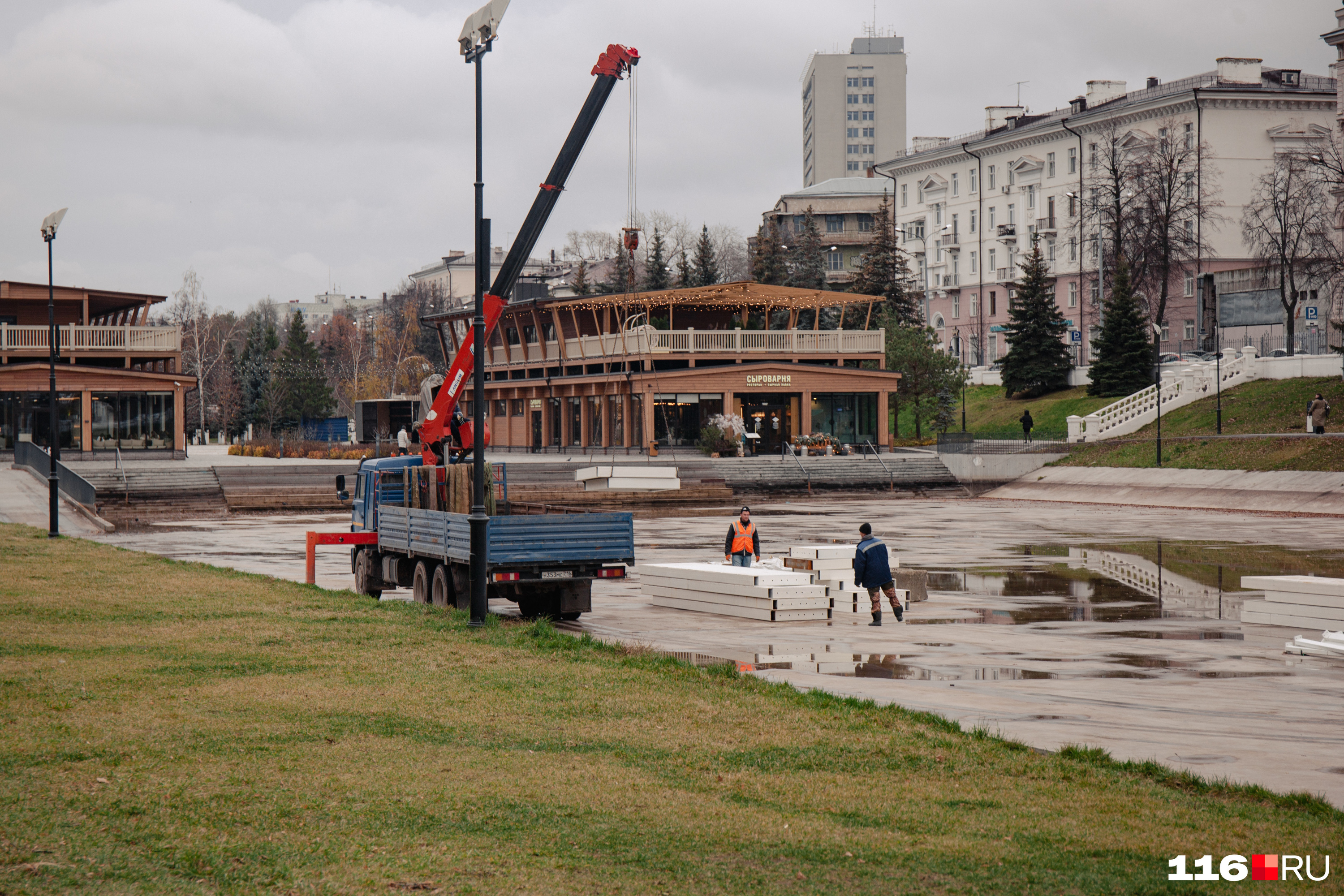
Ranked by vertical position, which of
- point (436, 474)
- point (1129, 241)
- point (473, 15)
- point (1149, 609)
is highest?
point (1129, 241)

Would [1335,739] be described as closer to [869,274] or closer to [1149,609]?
[1149,609]

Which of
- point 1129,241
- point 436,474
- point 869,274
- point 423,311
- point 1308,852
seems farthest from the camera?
point 423,311

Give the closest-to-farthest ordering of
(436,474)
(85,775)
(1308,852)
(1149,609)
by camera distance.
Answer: (1308,852) < (85,775) < (1149,609) < (436,474)

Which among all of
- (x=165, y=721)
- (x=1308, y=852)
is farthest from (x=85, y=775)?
(x=1308, y=852)

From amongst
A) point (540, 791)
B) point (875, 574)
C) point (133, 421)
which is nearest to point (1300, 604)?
point (875, 574)

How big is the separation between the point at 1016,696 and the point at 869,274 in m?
73.5

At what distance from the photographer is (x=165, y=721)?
10.4 m

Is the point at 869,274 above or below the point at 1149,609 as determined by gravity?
above

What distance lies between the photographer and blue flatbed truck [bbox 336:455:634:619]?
1844 cm

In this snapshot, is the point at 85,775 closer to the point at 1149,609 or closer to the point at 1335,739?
the point at 1335,739

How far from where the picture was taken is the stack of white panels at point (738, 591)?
64.1 feet

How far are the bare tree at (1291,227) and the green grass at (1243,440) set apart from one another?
12.2 metres

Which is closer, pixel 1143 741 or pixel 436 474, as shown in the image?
pixel 1143 741

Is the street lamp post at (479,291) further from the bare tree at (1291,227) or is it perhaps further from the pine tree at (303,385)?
the pine tree at (303,385)
